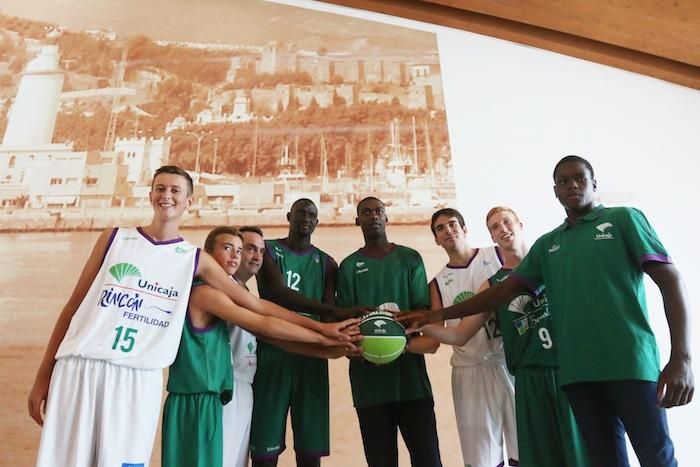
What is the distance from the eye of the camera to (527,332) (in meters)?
2.13

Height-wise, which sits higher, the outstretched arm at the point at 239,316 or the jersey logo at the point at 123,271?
the jersey logo at the point at 123,271

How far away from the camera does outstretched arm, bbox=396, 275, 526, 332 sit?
2.05 meters

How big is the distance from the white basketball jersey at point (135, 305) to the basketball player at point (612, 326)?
1.42 metres

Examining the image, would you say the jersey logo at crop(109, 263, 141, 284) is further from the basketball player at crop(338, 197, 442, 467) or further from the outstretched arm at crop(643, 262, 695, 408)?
the outstretched arm at crop(643, 262, 695, 408)

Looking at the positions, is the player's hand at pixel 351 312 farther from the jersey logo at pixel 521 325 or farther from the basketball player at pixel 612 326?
the basketball player at pixel 612 326

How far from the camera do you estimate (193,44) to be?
4750mm

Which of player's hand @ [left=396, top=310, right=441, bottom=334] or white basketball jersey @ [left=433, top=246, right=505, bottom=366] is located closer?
player's hand @ [left=396, top=310, right=441, bottom=334]

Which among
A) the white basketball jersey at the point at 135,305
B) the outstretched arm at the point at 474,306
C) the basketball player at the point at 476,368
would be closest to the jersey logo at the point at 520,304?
the outstretched arm at the point at 474,306

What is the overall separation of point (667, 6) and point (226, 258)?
4.86 metres

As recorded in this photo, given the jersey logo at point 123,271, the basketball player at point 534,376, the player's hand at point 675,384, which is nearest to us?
the player's hand at point 675,384

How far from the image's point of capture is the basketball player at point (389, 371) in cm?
214

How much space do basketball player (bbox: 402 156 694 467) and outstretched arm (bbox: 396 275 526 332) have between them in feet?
0.60

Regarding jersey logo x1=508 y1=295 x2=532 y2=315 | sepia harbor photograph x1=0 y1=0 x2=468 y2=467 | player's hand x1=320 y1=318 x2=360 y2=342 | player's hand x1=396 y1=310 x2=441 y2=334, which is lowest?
player's hand x1=320 y1=318 x2=360 y2=342

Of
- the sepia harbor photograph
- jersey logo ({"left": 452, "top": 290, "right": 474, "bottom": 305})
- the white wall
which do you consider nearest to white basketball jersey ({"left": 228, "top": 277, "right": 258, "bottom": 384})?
jersey logo ({"left": 452, "top": 290, "right": 474, "bottom": 305})
